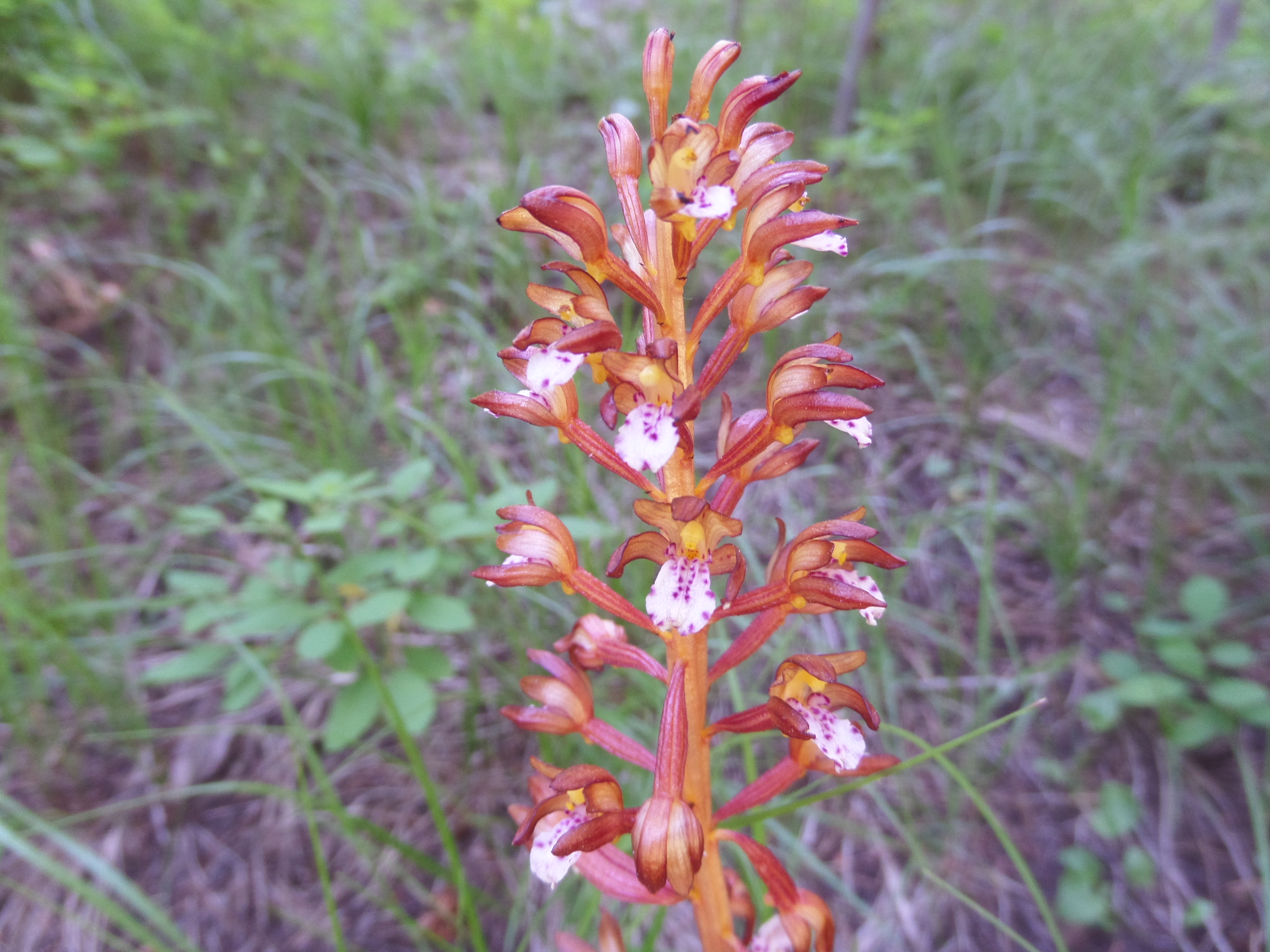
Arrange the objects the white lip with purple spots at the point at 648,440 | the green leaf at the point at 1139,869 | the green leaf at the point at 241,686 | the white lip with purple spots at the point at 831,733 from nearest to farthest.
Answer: the white lip with purple spots at the point at 648,440 → the white lip with purple spots at the point at 831,733 → the green leaf at the point at 241,686 → the green leaf at the point at 1139,869

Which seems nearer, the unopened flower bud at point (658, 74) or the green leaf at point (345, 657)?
the unopened flower bud at point (658, 74)

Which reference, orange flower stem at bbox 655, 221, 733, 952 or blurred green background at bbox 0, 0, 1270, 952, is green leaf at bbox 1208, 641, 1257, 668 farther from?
orange flower stem at bbox 655, 221, 733, 952

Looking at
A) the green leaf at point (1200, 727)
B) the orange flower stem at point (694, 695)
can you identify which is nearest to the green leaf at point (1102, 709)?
the green leaf at point (1200, 727)

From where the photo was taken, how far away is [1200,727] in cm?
238

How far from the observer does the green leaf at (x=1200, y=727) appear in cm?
236

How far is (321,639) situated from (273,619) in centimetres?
16

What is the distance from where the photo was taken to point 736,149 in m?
1.29

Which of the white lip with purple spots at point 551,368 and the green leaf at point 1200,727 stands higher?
the white lip with purple spots at point 551,368

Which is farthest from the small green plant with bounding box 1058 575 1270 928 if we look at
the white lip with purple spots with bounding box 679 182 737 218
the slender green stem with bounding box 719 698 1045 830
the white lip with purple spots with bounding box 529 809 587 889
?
the white lip with purple spots with bounding box 679 182 737 218

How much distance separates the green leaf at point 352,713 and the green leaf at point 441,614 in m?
0.21

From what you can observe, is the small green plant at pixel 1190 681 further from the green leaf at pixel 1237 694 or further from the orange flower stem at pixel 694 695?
the orange flower stem at pixel 694 695

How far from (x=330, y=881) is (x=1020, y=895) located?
2127 millimetres

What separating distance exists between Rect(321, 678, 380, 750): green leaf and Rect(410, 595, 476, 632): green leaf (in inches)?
8.5

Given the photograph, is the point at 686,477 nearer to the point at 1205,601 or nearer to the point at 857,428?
the point at 857,428
